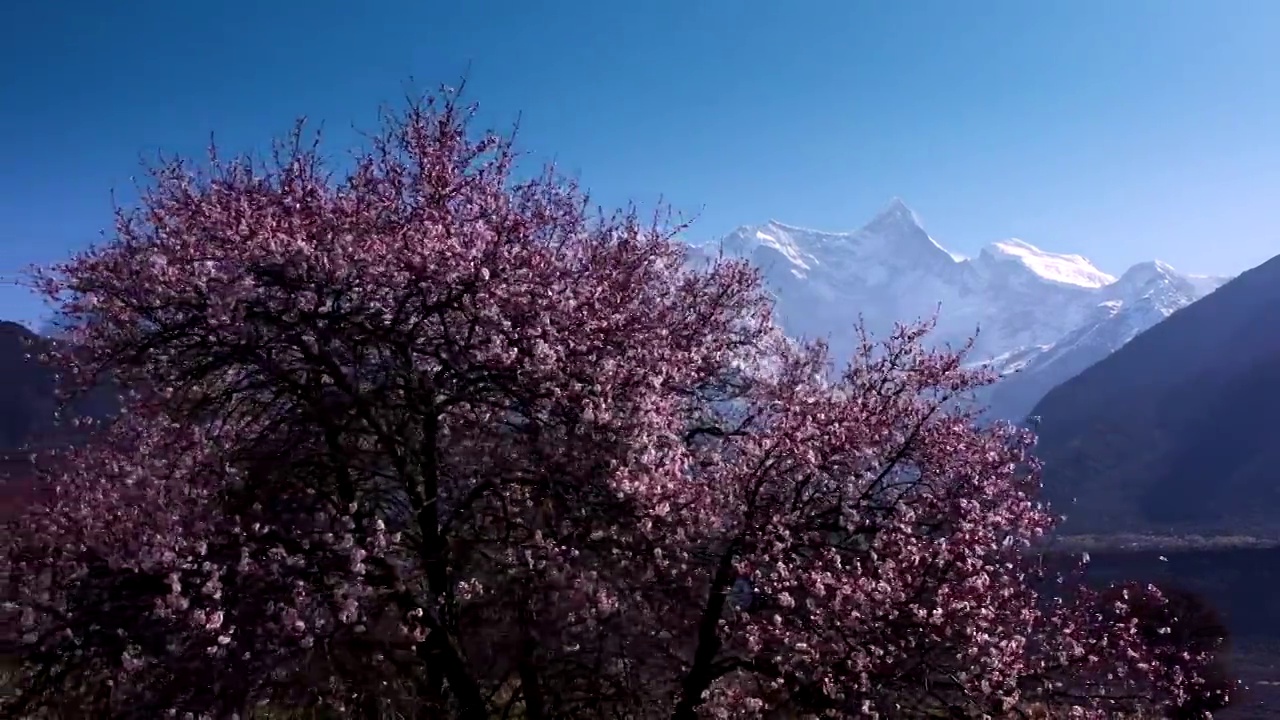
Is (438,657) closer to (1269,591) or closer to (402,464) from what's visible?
(402,464)

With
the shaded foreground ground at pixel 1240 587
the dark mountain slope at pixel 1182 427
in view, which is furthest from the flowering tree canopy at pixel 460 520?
the dark mountain slope at pixel 1182 427

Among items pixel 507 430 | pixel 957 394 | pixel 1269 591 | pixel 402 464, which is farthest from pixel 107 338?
pixel 1269 591

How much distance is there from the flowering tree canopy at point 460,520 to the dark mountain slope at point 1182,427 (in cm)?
11680

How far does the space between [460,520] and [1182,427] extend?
165m

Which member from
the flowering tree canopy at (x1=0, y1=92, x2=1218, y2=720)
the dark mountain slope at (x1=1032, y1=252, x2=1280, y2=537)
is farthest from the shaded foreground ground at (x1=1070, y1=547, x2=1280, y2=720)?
the flowering tree canopy at (x1=0, y1=92, x2=1218, y2=720)

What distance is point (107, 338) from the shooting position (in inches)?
403

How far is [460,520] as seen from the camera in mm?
9609

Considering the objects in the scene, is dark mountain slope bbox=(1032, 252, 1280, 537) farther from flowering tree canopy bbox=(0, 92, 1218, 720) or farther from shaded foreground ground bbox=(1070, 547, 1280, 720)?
flowering tree canopy bbox=(0, 92, 1218, 720)

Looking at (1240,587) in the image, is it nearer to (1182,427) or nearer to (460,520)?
(460,520)

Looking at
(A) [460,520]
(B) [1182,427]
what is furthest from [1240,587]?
(B) [1182,427]

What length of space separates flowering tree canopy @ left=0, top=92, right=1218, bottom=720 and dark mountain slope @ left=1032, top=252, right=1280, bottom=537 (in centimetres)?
11680

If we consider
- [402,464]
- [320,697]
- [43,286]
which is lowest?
[320,697]

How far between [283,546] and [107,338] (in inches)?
142

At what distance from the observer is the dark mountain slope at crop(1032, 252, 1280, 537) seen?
126312 mm
